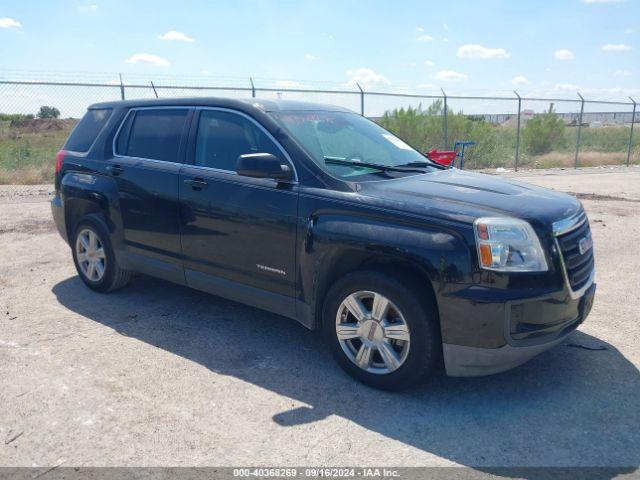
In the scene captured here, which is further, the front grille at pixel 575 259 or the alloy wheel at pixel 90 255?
the alloy wheel at pixel 90 255

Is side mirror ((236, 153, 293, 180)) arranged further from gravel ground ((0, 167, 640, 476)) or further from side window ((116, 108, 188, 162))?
gravel ground ((0, 167, 640, 476))

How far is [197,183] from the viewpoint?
4.46 m

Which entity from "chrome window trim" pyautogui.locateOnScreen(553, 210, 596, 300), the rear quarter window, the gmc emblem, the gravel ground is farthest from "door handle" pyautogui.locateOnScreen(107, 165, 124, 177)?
the gmc emblem

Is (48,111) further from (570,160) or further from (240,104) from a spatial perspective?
(570,160)

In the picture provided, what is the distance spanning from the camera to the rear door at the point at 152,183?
4.71 metres

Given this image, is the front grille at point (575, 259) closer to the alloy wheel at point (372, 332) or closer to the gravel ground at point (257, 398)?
the gravel ground at point (257, 398)

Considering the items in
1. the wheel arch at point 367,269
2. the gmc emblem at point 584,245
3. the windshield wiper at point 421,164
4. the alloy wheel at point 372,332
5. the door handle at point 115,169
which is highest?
the windshield wiper at point 421,164

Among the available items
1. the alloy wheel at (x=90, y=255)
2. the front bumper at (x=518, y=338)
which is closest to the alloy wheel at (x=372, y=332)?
the front bumper at (x=518, y=338)

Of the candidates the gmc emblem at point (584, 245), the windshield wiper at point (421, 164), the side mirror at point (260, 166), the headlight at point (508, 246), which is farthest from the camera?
the windshield wiper at point (421, 164)

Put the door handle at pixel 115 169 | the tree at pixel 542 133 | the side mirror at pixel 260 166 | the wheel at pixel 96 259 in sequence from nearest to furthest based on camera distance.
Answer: the side mirror at pixel 260 166
the door handle at pixel 115 169
the wheel at pixel 96 259
the tree at pixel 542 133

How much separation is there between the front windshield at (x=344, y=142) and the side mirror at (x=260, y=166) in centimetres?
29

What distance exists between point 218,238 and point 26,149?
14716mm

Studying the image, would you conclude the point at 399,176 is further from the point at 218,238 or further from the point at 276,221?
the point at 218,238

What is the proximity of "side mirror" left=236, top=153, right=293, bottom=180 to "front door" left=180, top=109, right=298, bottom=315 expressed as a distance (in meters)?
0.15
